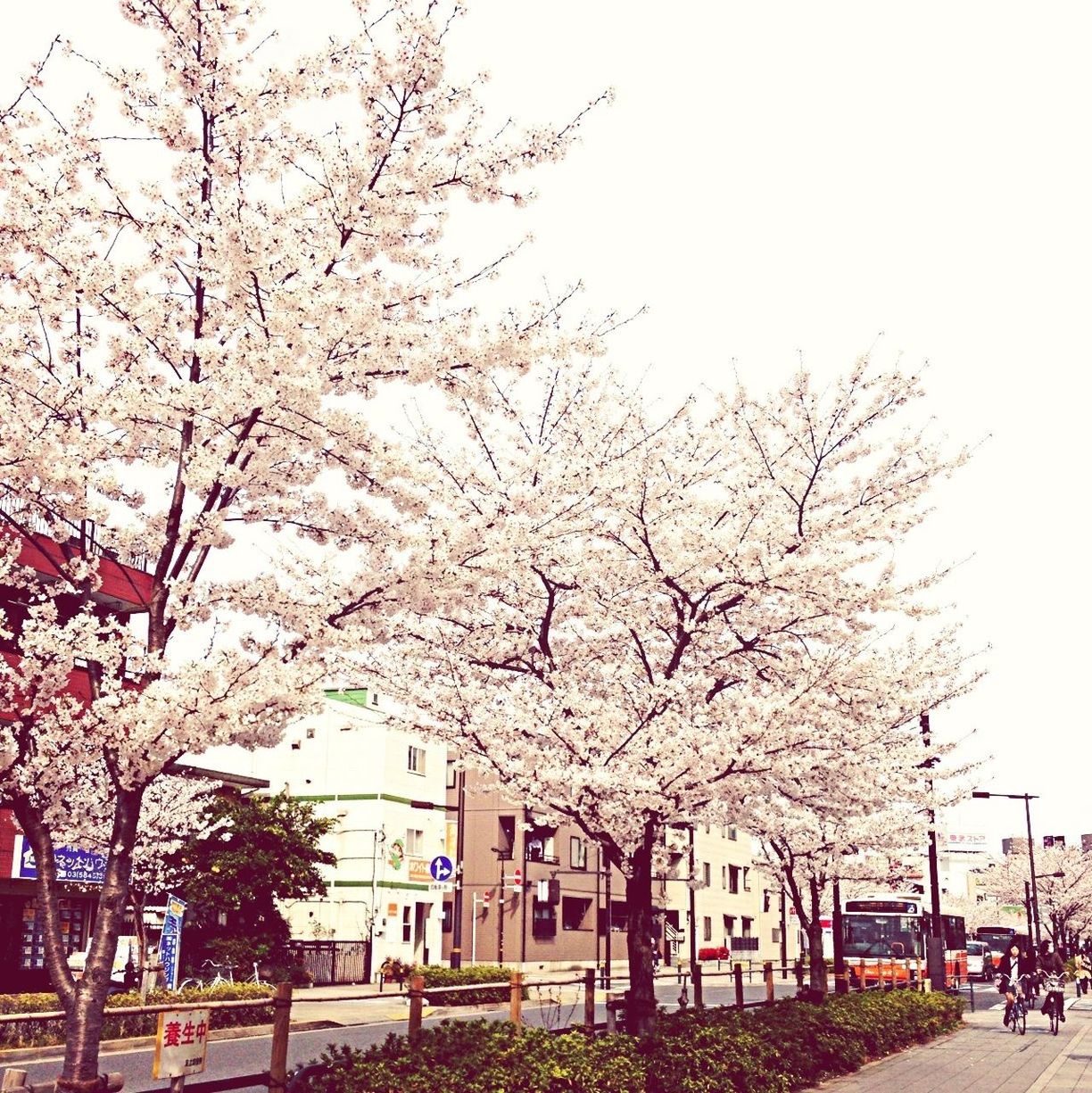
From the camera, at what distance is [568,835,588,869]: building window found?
196ft

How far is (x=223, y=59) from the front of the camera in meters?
7.88

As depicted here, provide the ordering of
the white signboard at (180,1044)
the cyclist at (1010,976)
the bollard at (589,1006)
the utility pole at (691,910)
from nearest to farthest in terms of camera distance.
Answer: the white signboard at (180,1044) < the bollard at (589,1006) < the utility pole at (691,910) < the cyclist at (1010,976)

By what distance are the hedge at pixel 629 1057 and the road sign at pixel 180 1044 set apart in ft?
7.03

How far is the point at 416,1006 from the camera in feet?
37.0

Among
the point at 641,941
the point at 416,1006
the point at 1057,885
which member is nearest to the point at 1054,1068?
the point at 641,941

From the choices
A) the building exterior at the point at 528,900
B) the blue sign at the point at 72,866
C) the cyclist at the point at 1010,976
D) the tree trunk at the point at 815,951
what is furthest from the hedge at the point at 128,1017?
the building exterior at the point at 528,900

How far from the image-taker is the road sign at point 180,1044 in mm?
6965

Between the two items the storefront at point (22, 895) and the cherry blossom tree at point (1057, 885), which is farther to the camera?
the cherry blossom tree at point (1057, 885)

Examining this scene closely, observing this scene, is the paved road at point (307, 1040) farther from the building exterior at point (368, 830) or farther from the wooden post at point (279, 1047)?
the building exterior at point (368, 830)

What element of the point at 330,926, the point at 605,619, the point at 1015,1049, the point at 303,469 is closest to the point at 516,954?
the point at 330,926

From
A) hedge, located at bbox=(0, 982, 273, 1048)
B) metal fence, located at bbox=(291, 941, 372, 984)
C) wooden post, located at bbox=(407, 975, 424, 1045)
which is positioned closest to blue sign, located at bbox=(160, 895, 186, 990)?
hedge, located at bbox=(0, 982, 273, 1048)

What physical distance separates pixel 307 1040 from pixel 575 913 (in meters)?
40.8

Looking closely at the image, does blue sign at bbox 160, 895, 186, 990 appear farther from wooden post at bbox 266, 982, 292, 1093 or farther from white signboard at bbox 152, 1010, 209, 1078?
white signboard at bbox 152, 1010, 209, 1078

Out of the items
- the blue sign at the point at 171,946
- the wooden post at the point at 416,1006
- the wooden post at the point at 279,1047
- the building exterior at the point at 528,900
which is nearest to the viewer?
the wooden post at the point at 279,1047
